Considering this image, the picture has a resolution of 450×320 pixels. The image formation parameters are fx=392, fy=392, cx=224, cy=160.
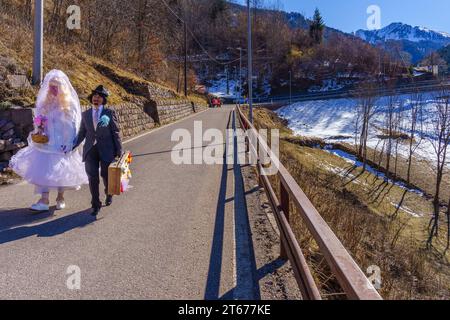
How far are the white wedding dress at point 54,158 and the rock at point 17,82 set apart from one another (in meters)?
5.51

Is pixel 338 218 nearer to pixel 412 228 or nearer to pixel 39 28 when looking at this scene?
pixel 39 28

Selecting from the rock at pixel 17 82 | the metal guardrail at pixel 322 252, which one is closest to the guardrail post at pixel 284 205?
the metal guardrail at pixel 322 252

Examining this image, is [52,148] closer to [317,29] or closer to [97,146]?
[97,146]

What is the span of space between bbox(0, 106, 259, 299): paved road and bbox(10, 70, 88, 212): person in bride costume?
527 mm

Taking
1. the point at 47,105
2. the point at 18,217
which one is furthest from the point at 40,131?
the point at 18,217

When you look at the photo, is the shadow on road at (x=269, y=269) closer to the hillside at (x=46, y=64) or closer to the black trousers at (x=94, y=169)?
the black trousers at (x=94, y=169)

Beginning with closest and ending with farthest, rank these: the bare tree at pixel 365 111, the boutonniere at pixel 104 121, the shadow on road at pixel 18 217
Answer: the shadow on road at pixel 18 217 → the boutonniere at pixel 104 121 → the bare tree at pixel 365 111

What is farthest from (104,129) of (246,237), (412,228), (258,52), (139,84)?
(258,52)

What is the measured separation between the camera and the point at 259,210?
672 centimetres

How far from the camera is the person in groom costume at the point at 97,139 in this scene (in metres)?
5.95

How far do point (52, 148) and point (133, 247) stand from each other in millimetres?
2311

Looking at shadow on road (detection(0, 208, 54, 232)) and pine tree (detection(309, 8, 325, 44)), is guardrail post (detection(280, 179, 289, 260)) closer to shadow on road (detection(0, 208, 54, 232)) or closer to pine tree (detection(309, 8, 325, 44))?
shadow on road (detection(0, 208, 54, 232))

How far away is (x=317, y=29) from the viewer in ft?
403
